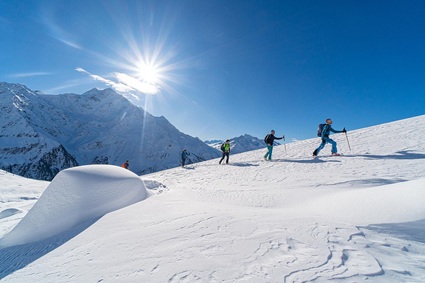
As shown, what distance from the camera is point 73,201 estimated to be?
4.73 m

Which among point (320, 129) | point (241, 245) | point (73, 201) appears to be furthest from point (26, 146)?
point (241, 245)

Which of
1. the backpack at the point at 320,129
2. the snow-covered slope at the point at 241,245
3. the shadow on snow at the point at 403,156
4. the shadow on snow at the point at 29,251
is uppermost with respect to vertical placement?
the backpack at the point at 320,129

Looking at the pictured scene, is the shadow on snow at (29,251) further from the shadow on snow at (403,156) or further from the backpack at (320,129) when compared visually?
the shadow on snow at (403,156)

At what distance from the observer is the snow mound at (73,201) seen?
14.0 ft

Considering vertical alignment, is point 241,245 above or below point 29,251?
above

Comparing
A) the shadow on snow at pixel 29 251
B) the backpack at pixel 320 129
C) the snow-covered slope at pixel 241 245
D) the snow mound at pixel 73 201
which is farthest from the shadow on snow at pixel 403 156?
the shadow on snow at pixel 29 251

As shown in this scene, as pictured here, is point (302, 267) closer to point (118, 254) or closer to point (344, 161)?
point (118, 254)

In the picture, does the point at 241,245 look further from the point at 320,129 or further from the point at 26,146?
the point at 26,146

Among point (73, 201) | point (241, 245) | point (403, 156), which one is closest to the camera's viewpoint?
point (241, 245)

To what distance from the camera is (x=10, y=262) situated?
3430 millimetres

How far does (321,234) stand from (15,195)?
40.3 feet

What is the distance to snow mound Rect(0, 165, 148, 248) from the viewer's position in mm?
4277

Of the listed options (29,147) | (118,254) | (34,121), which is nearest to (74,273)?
(118,254)

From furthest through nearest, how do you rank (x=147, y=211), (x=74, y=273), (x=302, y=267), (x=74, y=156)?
1. (x=74, y=156)
2. (x=147, y=211)
3. (x=74, y=273)
4. (x=302, y=267)
